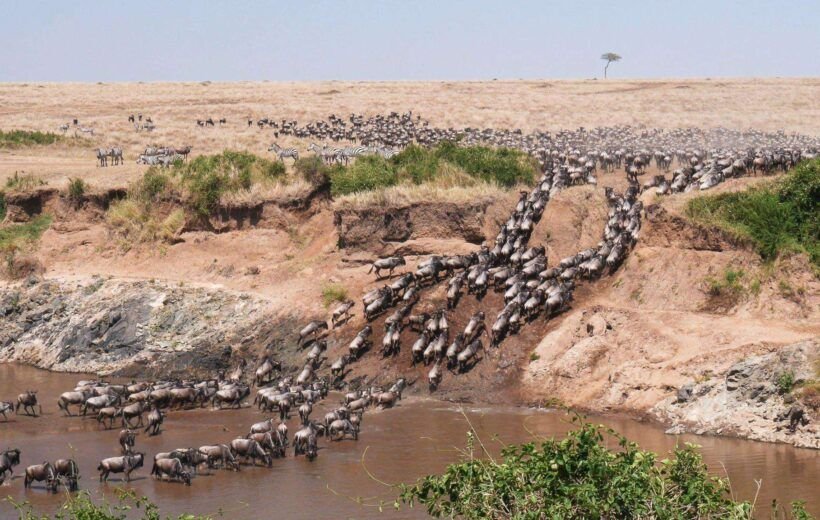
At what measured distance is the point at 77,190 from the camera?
116 feet

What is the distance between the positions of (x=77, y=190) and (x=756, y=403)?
908 inches

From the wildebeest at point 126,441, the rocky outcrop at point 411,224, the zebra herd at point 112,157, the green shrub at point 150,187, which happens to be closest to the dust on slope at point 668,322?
the rocky outcrop at point 411,224

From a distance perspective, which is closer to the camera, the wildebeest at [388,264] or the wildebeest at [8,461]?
the wildebeest at [8,461]

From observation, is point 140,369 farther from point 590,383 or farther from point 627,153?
point 627,153

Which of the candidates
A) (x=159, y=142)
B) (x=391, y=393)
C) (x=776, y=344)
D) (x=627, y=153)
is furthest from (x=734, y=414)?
(x=159, y=142)

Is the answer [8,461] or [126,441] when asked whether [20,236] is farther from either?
[8,461]

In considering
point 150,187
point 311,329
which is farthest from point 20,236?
point 311,329

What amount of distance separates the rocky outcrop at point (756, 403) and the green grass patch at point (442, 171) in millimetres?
11776

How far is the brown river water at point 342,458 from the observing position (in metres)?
16.6

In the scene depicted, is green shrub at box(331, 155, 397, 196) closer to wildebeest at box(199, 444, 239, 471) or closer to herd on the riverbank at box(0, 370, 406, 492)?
herd on the riverbank at box(0, 370, 406, 492)

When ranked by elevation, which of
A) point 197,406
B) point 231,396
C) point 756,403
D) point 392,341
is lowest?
point 197,406

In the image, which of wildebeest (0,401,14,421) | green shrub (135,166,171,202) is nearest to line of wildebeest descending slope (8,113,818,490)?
wildebeest (0,401,14,421)

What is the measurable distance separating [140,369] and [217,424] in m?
5.87

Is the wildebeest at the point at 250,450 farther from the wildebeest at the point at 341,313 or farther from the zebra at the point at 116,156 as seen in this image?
the zebra at the point at 116,156
